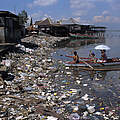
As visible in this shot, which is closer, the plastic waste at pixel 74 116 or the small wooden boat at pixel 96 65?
the plastic waste at pixel 74 116

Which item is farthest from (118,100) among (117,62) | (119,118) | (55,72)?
(117,62)

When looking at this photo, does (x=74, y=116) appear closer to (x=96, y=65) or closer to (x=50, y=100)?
(x=50, y=100)

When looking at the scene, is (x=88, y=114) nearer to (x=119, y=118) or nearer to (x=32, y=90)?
(x=119, y=118)

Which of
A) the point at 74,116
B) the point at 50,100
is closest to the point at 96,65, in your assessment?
Answer: the point at 50,100

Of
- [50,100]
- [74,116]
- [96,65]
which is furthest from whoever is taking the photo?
[96,65]

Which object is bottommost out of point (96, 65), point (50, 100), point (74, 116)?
point (74, 116)

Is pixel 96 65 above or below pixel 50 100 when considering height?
above

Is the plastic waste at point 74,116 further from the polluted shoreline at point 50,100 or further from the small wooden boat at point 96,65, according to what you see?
the small wooden boat at point 96,65

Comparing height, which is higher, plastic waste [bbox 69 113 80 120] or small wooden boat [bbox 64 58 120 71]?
small wooden boat [bbox 64 58 120 71]

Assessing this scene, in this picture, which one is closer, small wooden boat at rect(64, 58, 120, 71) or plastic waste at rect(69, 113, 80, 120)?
plastic waste at rect(69, 113, 80, 120)

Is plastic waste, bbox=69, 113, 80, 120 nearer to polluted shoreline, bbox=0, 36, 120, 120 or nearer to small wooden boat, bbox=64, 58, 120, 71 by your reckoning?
polluted shoreline, bbox=0, 36, 120, 120

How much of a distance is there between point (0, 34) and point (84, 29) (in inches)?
1320

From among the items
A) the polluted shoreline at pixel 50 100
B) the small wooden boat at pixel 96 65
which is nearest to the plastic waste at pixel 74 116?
the polluted shoreline at pixel 50 100

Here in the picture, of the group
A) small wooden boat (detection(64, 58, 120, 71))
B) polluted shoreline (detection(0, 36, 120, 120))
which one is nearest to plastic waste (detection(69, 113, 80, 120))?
polluted shoreline (detection(0, 36, 120, 120))
